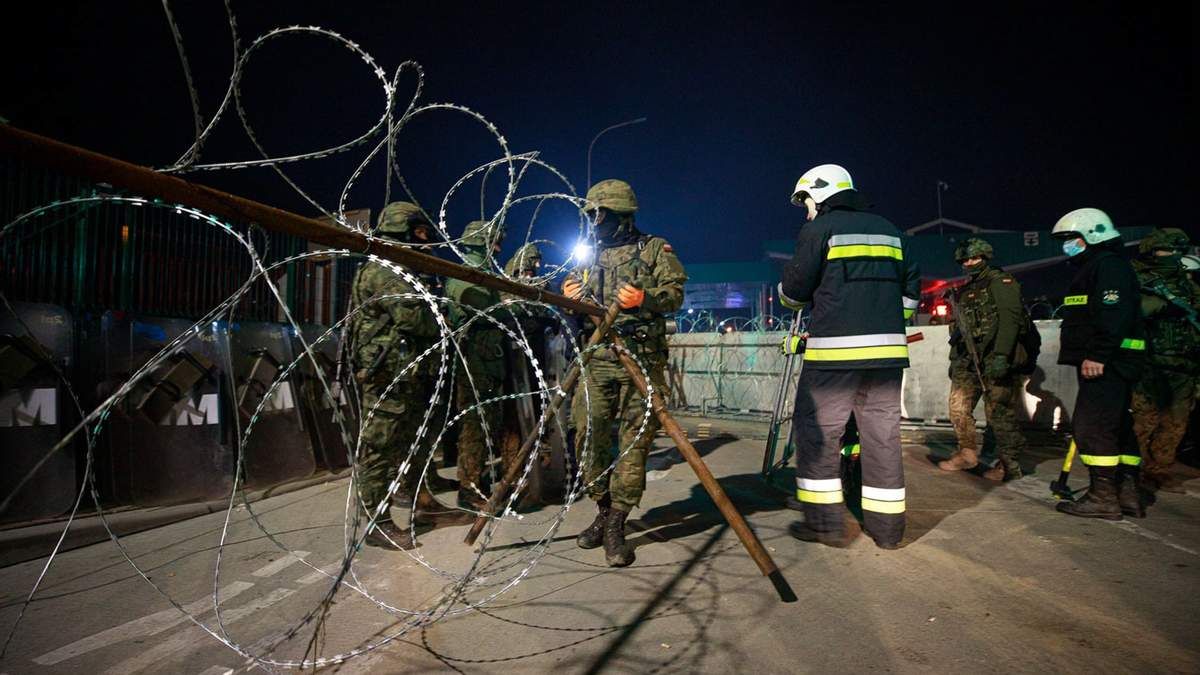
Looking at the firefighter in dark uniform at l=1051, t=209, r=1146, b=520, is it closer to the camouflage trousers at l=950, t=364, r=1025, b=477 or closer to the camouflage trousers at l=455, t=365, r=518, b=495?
the camouflage trousers at l=950, t=364, r=1025, b=477

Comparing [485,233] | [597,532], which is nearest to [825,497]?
[597,532]

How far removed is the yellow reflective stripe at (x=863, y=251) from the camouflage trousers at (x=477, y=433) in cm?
284

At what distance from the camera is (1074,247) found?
172 inches

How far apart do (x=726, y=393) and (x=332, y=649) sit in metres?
9.95

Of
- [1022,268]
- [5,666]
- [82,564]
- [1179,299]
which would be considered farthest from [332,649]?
[1022,268]

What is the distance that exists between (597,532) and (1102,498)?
3.61m

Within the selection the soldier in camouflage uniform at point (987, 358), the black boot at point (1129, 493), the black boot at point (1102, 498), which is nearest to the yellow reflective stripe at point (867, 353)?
the black boot at point (1102, 498)

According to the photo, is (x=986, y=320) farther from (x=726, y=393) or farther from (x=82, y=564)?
(x=82, y=564)

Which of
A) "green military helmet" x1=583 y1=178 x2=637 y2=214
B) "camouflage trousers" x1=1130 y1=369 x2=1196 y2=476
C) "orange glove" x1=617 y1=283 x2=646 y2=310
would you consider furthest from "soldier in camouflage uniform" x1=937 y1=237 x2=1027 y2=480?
"orange glove" x1=617 y1=283 x2=646 y2=310

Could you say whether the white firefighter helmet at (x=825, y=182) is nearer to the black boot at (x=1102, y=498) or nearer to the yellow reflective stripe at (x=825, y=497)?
the yellow reflective stripe at (x=825, y=497)

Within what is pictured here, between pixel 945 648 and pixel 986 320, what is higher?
pixel 986 320

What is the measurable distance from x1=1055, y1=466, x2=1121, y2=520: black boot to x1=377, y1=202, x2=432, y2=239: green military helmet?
17.3 ft

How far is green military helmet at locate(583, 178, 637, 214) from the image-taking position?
372 centimetres

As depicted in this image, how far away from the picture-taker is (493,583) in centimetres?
304
